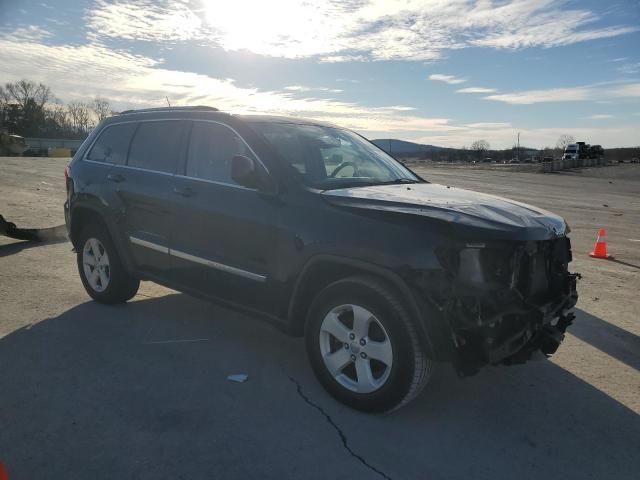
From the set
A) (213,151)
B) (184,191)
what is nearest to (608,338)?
(213,151)

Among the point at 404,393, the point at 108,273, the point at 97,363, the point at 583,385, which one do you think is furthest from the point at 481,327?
the point at 108,273

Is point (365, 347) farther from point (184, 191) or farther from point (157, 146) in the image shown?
point (157, 146)

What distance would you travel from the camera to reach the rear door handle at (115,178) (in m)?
5.04

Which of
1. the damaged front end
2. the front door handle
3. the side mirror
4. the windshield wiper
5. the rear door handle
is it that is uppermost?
the side mirror

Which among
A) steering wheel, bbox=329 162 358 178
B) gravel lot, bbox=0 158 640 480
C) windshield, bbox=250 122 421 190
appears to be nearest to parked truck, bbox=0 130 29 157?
gravel lot, bbox=0 158 640 480

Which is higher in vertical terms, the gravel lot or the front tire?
the front tire

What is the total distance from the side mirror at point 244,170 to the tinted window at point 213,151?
0.88 feet

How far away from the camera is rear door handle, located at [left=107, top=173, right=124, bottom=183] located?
16.5ft

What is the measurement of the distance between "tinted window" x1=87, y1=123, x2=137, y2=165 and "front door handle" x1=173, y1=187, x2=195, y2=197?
1.06 m

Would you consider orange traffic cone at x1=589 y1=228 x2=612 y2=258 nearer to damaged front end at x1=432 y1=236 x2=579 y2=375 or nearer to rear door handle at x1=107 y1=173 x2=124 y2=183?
damaged front end at x1=432 y1=236 x2=579 y2=375

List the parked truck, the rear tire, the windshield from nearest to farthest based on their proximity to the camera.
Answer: the windshield → the rear tire → the parked truck

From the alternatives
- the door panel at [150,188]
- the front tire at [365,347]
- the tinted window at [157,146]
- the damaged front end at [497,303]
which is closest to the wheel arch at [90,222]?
the door panel at [150,188]

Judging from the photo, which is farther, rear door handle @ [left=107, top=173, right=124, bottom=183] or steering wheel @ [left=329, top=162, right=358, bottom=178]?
rear door handle @ [left=107, top=173, right=124, bottom=183]

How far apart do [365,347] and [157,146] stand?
2754 mm
